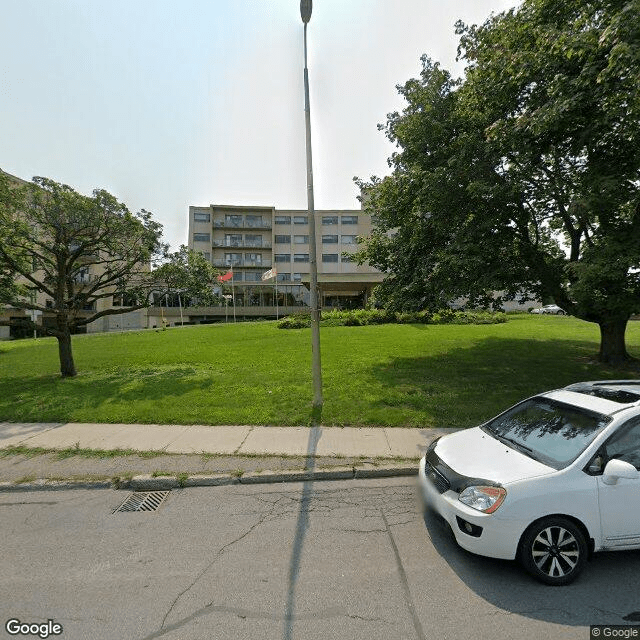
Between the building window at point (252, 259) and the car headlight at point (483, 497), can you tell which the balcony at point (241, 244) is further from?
the car headlight at point (483, 497)

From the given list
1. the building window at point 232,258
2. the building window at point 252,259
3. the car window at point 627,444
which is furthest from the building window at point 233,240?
the car window at point 627,444

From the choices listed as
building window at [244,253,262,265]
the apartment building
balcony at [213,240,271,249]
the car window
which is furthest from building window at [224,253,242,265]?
the car window

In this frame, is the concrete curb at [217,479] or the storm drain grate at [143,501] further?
the concrete curb at [217,479]

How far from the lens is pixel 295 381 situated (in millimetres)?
9406

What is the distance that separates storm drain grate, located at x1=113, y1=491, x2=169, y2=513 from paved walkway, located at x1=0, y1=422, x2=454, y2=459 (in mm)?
1026

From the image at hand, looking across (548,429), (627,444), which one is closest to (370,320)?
(548,429)

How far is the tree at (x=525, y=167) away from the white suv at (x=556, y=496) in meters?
5.03

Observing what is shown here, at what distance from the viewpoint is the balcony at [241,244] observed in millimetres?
57406

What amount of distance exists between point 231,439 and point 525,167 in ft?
28.9

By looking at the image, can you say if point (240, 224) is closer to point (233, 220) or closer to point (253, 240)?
point (233, 220)

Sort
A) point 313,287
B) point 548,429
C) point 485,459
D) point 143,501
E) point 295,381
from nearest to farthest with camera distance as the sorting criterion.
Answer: point 485,459
point 548,429
point 143,501
point 313,287
point 295,381

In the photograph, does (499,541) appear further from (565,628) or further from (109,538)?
(109,538)

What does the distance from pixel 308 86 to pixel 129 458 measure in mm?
7678

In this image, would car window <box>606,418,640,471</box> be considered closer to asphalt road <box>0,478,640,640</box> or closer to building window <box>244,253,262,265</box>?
asphalt road <box>0,478,640,640</box>
